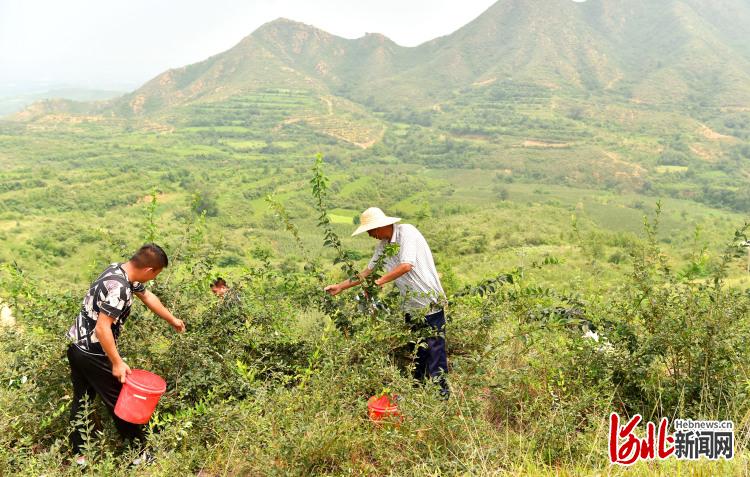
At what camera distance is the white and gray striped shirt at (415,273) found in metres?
3.91

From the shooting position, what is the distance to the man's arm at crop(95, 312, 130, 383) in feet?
10.6

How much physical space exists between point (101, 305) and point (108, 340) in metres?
0.23

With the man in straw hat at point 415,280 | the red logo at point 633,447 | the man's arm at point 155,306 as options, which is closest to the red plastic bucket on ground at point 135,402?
the man's arm at point 155,306

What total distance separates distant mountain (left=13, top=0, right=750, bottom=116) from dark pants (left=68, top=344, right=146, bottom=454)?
127794 mm

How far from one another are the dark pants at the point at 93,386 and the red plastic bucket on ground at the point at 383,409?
1.59 meters

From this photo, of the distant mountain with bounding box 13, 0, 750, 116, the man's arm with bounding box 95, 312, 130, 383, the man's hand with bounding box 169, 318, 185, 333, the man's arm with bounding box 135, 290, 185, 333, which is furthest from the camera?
the distant mountain with bounding box 13, 0, 750, 116

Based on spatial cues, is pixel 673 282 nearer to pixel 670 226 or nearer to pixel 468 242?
pixel 468 242

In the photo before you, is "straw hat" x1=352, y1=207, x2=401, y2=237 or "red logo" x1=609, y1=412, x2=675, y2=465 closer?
"red logo" x1=609, y1=412, x2=675, y2=465

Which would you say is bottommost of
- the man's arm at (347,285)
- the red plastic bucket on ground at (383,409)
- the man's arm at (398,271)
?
the red plastic bucket on ground at (383,409)

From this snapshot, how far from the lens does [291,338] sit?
4242 millimetres

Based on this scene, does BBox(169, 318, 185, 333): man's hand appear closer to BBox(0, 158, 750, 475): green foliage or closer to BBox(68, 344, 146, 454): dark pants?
BBox(0, 158, 750, 475): green foliage

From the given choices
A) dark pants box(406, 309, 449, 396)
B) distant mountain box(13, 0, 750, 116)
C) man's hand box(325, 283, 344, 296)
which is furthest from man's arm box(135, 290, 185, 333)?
distant mountain box(13, 0, 750, 116)

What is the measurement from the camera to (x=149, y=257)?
3416mm

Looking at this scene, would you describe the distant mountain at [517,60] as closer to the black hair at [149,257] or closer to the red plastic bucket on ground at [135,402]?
the black hair at [149,257]
